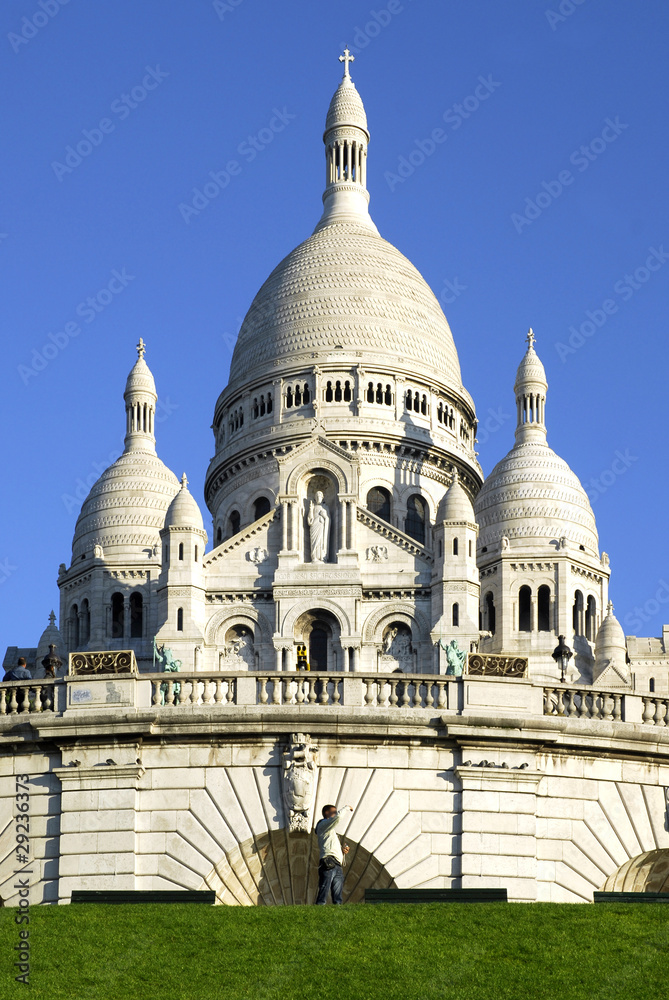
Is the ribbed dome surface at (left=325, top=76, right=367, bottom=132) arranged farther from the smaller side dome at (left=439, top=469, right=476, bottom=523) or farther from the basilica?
the smaller side dome at (left=439, top=469, right=476, bottom=523)

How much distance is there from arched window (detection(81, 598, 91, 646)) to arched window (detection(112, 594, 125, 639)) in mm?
1133

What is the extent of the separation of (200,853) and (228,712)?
172 cm

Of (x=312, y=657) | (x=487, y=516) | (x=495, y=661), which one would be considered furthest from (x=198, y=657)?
(x=495, y=661)

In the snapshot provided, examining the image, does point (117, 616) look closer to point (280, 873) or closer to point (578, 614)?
point (578, 614)

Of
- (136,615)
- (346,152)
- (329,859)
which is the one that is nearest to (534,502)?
(136,615)

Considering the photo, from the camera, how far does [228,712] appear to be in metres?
24.3

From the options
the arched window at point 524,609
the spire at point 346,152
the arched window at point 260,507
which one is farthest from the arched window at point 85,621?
the spire at point 346,152

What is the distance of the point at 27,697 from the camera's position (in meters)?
24.9

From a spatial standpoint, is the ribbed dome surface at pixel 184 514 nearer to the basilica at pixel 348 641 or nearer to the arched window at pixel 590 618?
the basilica at pixel 348 641

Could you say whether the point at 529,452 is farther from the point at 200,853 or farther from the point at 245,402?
the point at 200,853

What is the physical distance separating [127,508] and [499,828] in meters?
71.0

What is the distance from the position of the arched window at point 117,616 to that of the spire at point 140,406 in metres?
10.9

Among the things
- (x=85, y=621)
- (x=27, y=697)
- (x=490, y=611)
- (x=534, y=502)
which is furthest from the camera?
(x=534, y=502)

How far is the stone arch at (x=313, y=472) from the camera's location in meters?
84.6
